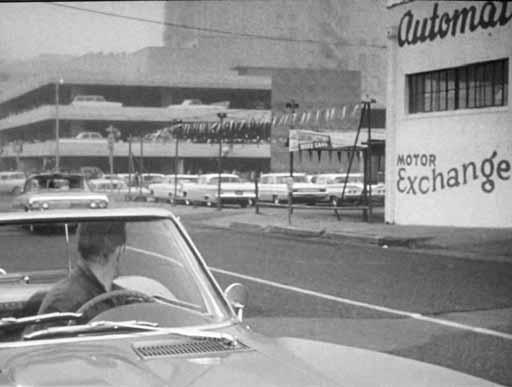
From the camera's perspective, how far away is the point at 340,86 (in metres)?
36.7

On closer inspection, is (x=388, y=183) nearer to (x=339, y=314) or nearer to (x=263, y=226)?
(x=263, y=226)

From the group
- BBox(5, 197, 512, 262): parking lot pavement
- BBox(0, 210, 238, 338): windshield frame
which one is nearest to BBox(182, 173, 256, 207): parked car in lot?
BBox(5, 197, 512, 262): parking lot pavement

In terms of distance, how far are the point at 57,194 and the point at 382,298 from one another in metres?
9.66

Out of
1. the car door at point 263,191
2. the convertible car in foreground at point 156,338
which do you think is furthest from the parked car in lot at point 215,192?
the convertible car in foreground at point 156,338

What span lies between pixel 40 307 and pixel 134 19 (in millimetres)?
13150

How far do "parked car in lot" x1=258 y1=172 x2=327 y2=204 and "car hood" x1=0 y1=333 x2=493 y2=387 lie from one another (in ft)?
96.2

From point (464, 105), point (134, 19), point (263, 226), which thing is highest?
point (134, 19)

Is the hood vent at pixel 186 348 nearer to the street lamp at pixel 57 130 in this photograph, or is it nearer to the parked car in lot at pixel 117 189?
the parked car in lot at pixel 117 189

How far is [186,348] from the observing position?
3027 millimetres

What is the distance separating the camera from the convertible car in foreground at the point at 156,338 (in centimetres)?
277

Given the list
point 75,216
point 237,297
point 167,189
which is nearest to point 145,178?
point 167,189

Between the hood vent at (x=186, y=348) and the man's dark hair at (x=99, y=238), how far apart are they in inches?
25.6

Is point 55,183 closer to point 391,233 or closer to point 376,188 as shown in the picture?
point 391,233

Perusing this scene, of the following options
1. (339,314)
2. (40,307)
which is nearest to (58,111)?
(339,314)
